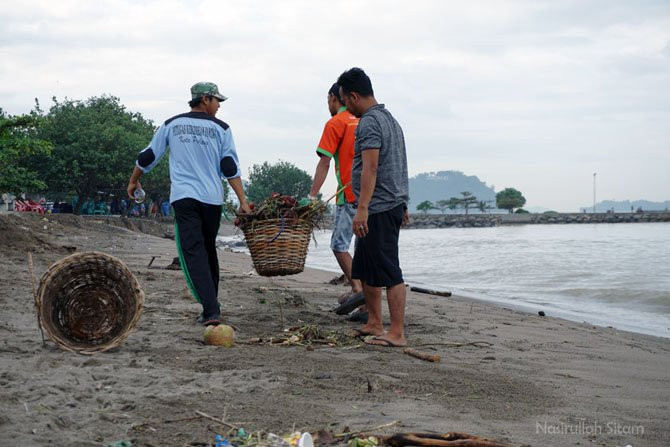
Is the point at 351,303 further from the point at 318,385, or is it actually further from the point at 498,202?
the point at 498,202

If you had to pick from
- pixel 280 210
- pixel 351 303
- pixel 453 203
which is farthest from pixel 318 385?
pixel 453 203

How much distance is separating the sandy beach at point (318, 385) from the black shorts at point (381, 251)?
507 mm

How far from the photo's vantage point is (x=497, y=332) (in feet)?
20.2

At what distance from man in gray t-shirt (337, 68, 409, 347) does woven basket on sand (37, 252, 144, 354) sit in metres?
1.66

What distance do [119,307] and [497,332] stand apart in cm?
350

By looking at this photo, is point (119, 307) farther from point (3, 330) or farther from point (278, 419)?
point (278, 419)

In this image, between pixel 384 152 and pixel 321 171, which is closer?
pixel 384 152

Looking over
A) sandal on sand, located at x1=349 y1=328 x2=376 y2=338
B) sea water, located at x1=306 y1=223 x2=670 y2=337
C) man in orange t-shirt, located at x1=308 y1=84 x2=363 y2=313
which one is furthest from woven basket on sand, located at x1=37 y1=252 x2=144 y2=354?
sea water, located at x1=306 y1=223 x2=670 y2=337

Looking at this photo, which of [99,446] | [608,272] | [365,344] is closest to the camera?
[99,446]

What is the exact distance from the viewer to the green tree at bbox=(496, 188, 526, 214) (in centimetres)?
12308

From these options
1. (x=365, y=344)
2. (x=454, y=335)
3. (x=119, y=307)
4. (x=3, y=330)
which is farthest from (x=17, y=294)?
(x=454, y=335)

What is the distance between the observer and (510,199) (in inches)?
4909

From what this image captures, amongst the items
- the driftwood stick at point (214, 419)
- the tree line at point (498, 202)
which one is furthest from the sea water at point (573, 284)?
the tree line at point (498, 202)

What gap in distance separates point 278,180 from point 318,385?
81.0 meters
